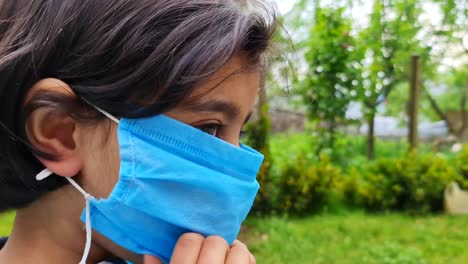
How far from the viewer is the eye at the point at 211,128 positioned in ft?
4.19

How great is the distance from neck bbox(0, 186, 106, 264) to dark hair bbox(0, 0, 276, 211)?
0.17m

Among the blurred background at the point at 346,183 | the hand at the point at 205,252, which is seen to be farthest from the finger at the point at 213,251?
the blurred background at the point at 346,183

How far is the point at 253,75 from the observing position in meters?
1.35

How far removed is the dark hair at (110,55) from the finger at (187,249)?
32 cm

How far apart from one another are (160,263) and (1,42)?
2.25 ft

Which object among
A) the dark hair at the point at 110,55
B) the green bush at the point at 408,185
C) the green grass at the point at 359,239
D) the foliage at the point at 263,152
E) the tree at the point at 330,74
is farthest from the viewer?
the tree at the point at 330,74

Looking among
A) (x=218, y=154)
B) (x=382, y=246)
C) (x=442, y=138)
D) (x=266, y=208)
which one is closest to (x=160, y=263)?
(x=218, y=154)

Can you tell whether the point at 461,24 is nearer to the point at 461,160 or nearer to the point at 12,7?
the point at 461,160

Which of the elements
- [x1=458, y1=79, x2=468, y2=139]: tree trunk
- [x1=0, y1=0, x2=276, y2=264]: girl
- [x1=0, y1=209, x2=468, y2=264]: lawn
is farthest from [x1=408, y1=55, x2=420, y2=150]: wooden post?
[x1=0, y1=0, x2=276, y2=264]: girl

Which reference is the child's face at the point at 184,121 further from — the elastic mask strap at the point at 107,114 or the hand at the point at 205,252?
the hand at the point at 205,252

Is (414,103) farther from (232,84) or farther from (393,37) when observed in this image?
(232,84)

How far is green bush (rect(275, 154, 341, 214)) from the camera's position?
18.4ft

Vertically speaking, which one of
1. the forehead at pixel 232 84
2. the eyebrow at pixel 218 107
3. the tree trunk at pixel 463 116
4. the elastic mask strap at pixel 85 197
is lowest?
the tree trunk at pixel 463 116

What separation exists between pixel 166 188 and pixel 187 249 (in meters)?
0.16
